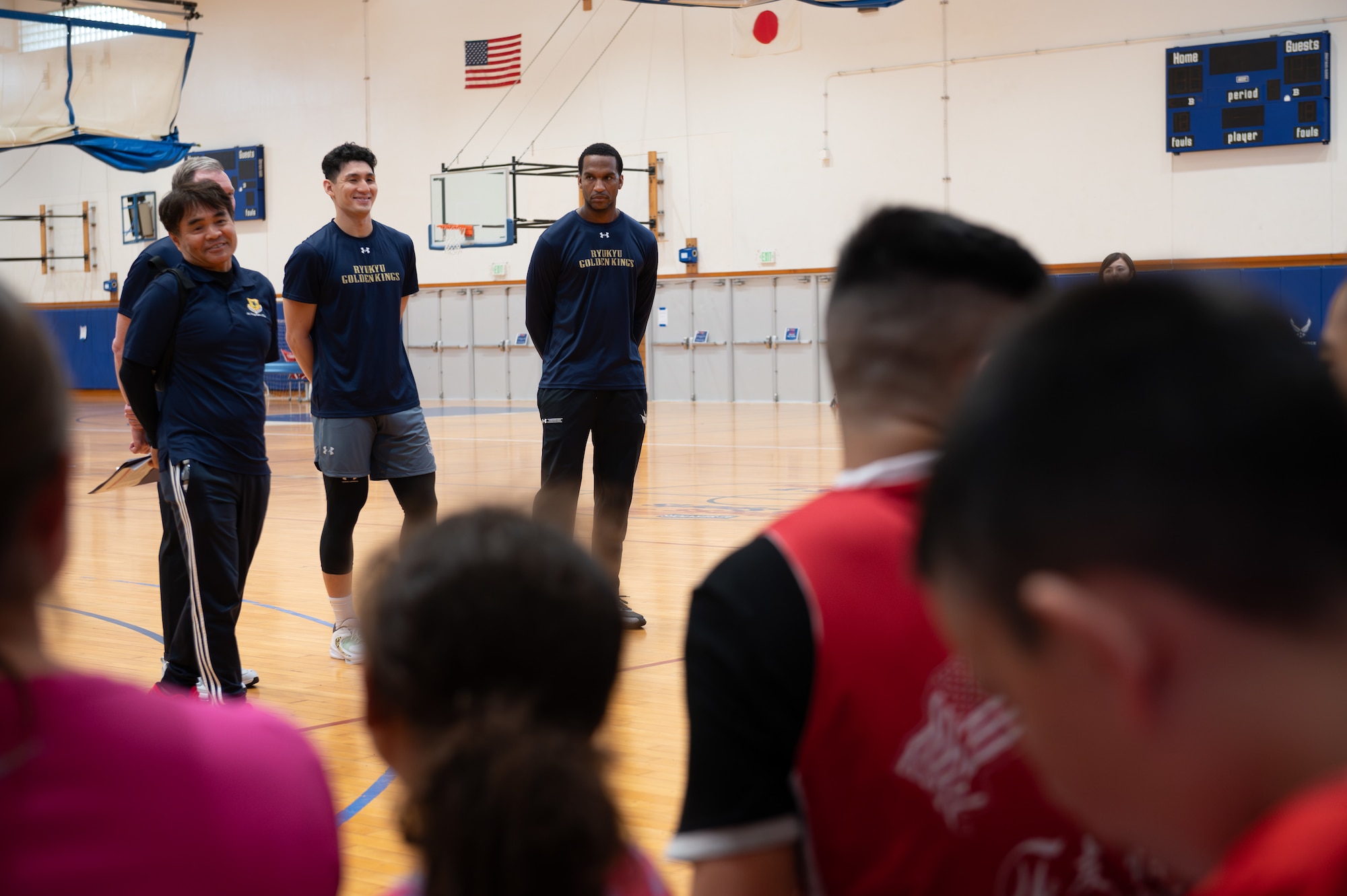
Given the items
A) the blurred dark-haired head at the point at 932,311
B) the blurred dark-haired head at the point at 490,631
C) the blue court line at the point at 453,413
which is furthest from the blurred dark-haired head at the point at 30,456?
the blue court line at the point at 453,413

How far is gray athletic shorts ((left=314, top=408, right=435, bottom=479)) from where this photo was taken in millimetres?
4770

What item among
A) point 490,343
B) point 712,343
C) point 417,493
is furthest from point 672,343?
point 417,493

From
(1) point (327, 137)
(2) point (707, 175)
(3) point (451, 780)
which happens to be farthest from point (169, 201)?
(1) point (327, 137)

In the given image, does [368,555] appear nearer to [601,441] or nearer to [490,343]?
[601,441]

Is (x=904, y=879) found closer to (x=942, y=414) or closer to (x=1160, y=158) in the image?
(x=942, y=414)

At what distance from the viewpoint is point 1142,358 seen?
0.58m

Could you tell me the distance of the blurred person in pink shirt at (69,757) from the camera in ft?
2.41

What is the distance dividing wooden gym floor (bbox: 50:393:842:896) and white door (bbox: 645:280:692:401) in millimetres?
4805

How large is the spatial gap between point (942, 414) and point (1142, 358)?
2.12 ft

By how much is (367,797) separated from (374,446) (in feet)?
5.86

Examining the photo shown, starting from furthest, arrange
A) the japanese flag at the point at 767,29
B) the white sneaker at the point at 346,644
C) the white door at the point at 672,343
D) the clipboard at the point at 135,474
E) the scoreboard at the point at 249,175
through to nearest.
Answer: the scoreboard at the point at 249,175, the white door at the point at 672,343, the japanese flag at the point at 767,29, the white sneaker at the point at 346,644, the clipboard at the point at 135,474

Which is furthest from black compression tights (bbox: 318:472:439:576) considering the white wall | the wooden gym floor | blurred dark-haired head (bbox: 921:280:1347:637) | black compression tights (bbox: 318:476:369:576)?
the white wall

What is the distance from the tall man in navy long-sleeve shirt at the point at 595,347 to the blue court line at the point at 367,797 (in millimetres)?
1969

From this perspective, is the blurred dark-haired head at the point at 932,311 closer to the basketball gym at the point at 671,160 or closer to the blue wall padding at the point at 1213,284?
the blue wall padding at the point at 1213,284
